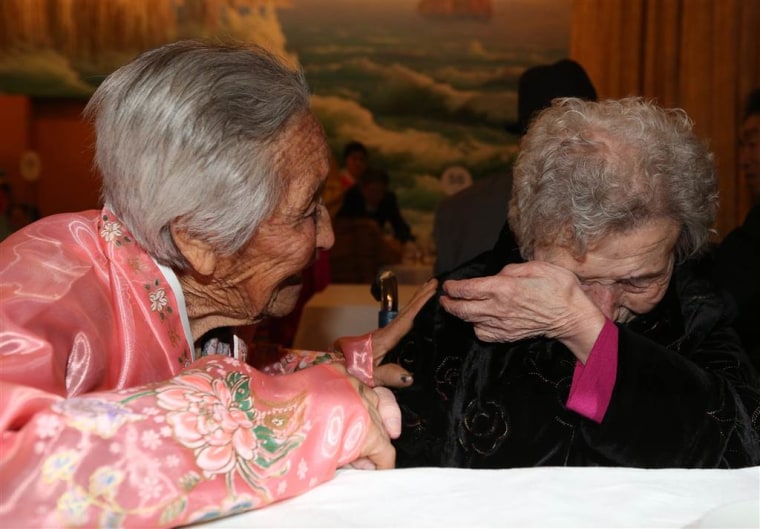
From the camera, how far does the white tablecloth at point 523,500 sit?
961 millimetres

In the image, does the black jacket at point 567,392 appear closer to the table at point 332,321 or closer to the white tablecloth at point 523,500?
the white tablecloth at point 523,500

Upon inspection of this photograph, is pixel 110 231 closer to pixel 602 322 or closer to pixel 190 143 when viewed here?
pixel 190 143

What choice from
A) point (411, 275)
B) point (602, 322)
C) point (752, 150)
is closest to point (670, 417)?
point (602, 322)

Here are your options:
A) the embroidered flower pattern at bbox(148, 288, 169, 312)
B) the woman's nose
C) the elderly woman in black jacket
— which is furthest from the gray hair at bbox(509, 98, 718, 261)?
the embroidered flower pattern at bbox(148, 288, 169, 312)

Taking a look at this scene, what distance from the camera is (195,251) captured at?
56.9 inches

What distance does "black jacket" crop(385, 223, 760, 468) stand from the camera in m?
1.53

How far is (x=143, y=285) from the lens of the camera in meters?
1.37

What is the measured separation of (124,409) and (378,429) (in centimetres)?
38

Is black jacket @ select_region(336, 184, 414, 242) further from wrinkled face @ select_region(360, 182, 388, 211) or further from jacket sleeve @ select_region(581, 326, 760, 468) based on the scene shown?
jacket sleeve @ select_region(581, 326, 760, 468)

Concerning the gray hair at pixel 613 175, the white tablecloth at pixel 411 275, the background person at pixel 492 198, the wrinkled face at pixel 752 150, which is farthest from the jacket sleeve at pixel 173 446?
the white tablecloth at pixel 411 275

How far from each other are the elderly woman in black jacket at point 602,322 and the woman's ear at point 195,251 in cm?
57

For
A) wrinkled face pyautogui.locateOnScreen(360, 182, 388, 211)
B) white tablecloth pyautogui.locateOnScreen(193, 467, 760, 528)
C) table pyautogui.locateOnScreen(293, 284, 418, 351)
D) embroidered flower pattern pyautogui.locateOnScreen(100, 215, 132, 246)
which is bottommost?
wrinkled face pyautogui.locateOnScreen(360, 182, 388, 211)

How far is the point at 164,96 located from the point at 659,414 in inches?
43.4

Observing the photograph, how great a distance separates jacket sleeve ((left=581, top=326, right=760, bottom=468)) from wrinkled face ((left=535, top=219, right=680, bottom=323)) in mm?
152
